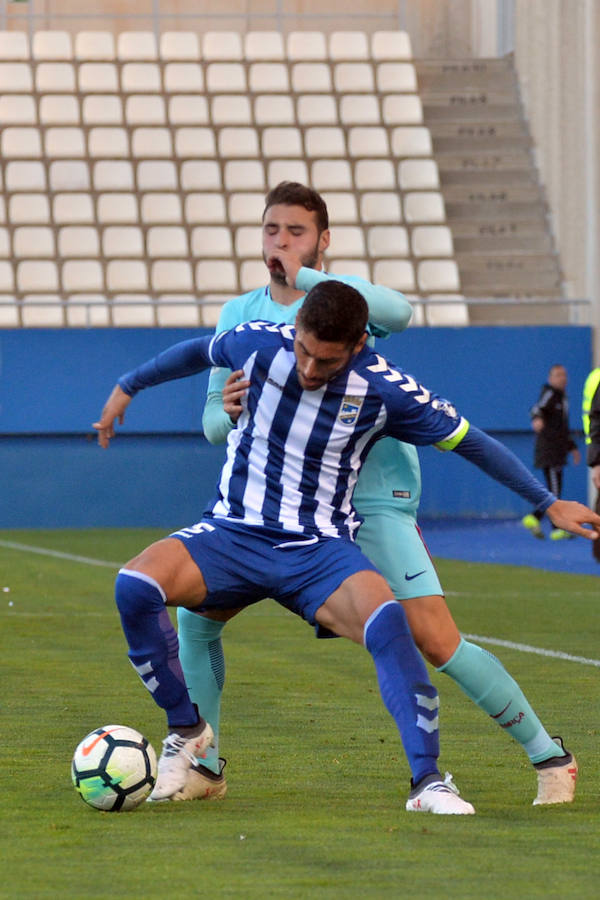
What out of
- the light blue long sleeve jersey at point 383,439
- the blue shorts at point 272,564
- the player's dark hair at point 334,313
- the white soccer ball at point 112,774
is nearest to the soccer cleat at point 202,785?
the white soccer ball at point 112,774

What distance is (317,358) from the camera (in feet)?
14.1

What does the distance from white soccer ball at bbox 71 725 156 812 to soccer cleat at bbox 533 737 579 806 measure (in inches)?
44.1

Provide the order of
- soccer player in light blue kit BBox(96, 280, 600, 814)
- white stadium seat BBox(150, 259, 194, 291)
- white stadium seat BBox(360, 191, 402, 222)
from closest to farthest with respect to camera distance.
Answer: soccer player in light blue kit BBox(96, 280, 600, 814), white stadium seat BBox(150, 259, 194, 291), white stadium seat BBox(360, 191, 402, 222)

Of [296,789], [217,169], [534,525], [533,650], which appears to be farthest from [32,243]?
[296,789]

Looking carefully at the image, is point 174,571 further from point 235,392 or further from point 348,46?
point 348,46

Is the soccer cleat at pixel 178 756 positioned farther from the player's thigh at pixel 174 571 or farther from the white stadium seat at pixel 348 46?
the white stadium seat at pixel 348 46

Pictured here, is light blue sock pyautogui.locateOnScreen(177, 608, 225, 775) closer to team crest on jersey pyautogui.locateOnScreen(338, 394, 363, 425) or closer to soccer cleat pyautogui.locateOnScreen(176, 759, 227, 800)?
soccer cleat pyautogui.locateOnScreen(176, 759, 227, 800)

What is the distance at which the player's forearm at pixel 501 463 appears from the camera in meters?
4.50

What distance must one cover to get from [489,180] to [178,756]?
20022 mm

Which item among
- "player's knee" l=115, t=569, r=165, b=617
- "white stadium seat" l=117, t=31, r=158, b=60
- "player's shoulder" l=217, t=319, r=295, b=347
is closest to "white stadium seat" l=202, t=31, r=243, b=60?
"white stadium seat" l=117, t=31, r=158, b=60

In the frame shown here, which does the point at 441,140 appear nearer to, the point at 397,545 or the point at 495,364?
the point at 495,364

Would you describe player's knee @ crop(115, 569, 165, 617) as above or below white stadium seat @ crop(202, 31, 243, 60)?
below

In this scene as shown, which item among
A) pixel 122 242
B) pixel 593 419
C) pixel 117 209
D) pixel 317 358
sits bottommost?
pixel 593 419

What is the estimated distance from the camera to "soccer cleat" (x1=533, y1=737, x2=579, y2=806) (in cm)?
462
